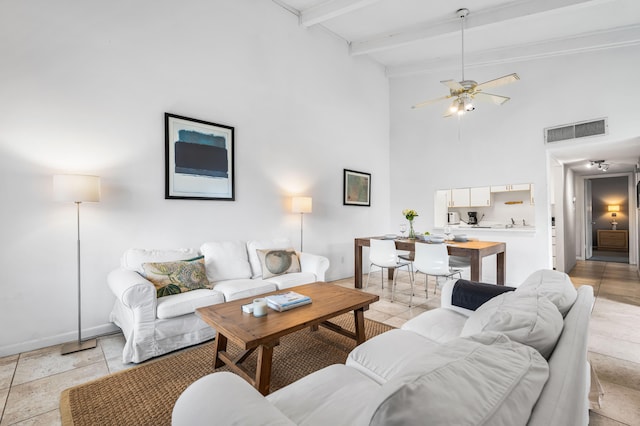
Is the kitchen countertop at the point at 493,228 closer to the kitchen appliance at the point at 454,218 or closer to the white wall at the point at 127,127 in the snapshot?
the kitchen appliance at the point at 454,218

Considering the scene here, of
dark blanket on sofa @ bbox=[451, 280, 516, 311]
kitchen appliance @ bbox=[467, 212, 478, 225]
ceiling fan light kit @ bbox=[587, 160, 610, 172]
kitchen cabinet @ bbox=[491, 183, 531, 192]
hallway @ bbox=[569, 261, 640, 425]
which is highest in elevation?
ceiling fan light kit @ bbox=[587, 160, 610, 172]

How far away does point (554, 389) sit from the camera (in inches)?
27.5

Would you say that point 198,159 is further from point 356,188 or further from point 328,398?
point 328,398

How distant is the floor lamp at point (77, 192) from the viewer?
2418mm

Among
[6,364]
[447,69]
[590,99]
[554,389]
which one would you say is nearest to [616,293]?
[590,99]

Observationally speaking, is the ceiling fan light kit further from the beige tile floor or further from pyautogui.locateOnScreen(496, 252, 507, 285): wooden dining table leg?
pyautogui.locateOnScreen(496, 252, 507, 285): wooden dining table leg

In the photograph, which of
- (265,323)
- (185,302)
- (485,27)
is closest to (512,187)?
(485,27)

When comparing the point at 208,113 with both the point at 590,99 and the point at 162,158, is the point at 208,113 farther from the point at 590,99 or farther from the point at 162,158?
the point at 590,99

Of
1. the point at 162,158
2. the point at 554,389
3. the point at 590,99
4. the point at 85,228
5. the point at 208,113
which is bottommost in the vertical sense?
the point at 554,389

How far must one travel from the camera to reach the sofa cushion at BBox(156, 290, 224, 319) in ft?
7.99

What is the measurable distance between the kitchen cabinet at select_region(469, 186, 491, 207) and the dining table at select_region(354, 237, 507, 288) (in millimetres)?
1181

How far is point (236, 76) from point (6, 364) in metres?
3.60

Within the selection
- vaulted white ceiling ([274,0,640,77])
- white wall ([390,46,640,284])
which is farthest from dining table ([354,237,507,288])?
vaulted white ceiling ([274,0,640,77])

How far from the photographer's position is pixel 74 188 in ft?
8.03
